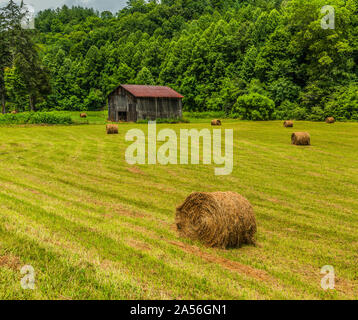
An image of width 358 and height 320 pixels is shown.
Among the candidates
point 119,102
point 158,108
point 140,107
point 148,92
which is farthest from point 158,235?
point 119,102

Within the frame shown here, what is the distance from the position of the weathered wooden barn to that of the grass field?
42448 millimetres

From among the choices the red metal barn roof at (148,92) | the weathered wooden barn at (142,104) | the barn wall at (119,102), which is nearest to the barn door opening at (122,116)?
the weathered wooden barn at (142,104)

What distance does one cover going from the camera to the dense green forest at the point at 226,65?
6244cm

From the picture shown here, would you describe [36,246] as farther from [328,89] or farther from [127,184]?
[328,89]

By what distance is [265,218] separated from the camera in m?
9.79

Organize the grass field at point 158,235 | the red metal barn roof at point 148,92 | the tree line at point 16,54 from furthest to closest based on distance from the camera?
the tree line at point 16,54, the red metal barn roof at point 148,92, the grass field at point 158,235

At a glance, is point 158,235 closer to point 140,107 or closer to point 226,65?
point 140,107

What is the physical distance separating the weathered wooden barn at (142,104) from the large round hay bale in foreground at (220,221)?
51.1 metres

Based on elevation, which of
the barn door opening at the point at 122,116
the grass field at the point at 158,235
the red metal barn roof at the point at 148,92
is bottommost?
the grass field at the point at 158,235

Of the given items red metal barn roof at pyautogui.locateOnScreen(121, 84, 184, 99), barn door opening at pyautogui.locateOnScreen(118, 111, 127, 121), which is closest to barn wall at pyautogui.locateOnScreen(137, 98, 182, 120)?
red metal barn roof at pyautogui.locateOnScreen(121, 84, 184, 99)

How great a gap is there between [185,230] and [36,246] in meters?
3.52

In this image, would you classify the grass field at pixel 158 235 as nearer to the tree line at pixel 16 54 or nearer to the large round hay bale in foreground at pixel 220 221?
the large round hay bale in foreground at pixel 220 221

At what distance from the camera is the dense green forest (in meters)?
62.4
